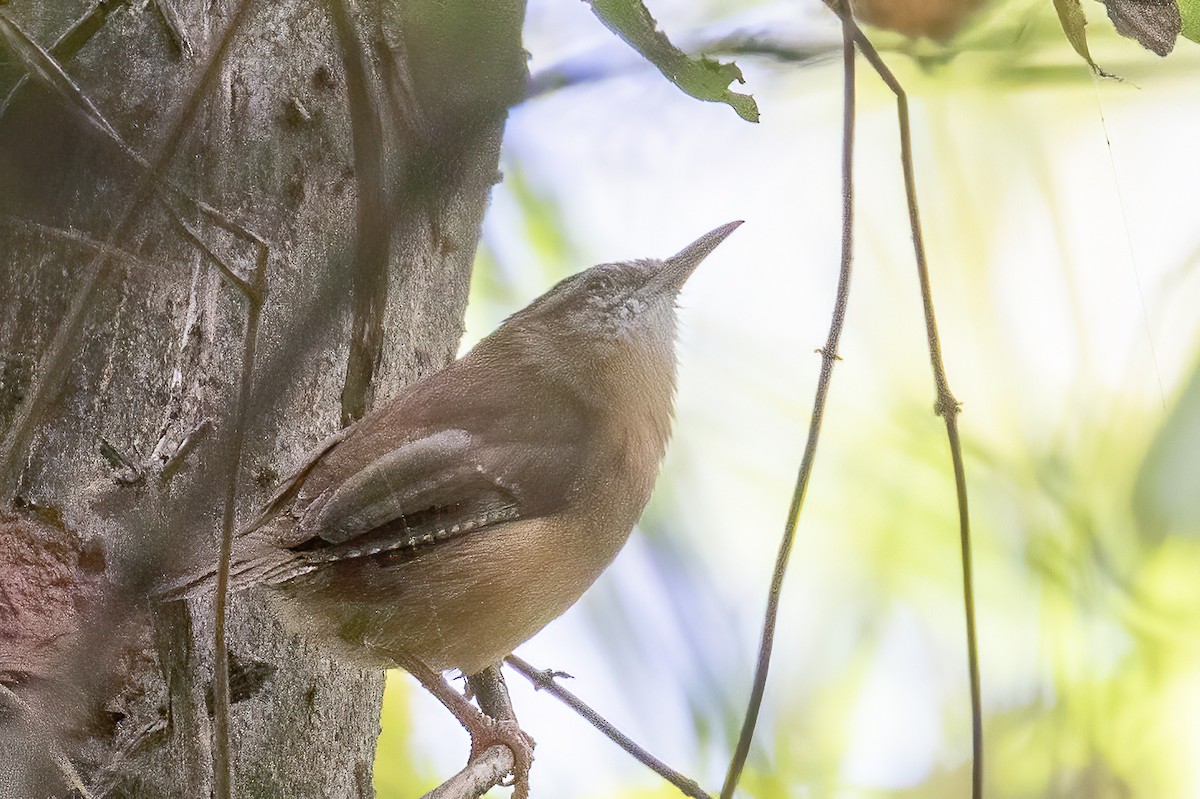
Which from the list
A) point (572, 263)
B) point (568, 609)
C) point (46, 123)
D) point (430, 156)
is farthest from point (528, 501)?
point (46, 123)

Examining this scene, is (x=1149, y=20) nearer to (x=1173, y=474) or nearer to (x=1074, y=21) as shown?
(x=1074, y=21)

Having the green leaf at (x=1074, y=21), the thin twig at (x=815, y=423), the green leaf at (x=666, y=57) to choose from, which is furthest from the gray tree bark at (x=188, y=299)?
the green leaf at (x=1074, y=21)

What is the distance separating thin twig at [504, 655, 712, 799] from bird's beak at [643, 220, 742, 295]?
503mm

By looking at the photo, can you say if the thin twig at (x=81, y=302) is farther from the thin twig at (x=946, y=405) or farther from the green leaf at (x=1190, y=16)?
the green leaf at (x=1190, y=16)

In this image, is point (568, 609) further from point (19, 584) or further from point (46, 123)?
point (46, 123)

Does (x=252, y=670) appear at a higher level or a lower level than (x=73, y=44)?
lower

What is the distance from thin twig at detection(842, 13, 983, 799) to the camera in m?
1.17

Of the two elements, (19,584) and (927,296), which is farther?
(927,296)

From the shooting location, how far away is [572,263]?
1252 mm

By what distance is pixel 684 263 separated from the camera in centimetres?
124

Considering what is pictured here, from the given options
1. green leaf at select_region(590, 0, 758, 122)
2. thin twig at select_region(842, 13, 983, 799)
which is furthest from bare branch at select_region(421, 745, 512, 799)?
green leaf at select_region(590, 0, 758, 122)

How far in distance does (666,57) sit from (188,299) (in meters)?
0.55

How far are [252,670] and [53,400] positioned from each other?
1.27 ft

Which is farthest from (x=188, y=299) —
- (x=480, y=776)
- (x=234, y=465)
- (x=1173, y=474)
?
(x=1173, y=474)
